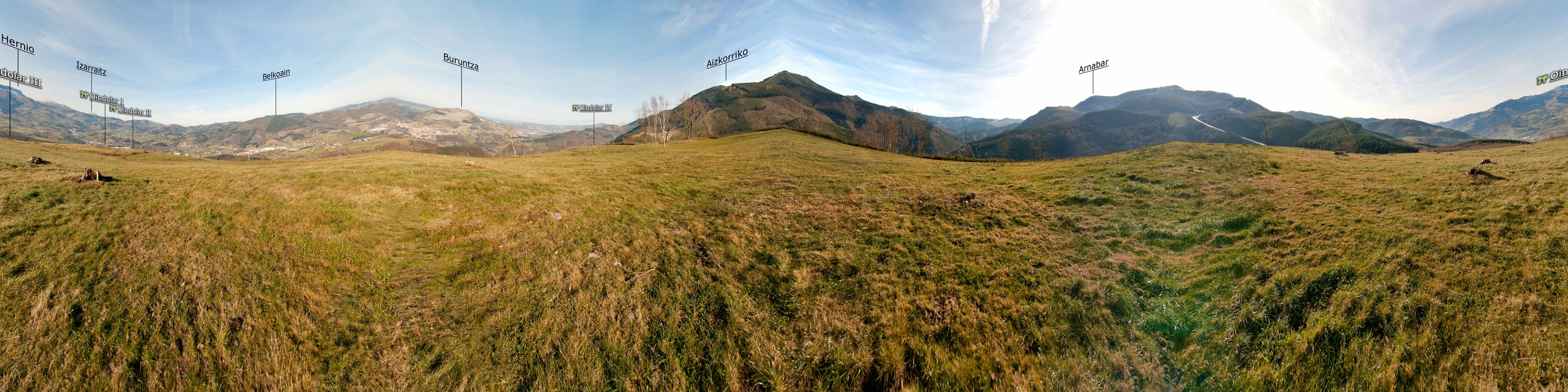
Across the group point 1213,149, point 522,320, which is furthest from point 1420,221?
point 522,320

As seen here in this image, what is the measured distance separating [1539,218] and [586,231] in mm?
20762

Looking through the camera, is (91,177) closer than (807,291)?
No

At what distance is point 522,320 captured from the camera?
25.4 feet

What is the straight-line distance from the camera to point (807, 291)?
8641mm

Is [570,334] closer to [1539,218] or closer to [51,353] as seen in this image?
[51,353]

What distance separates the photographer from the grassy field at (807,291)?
20.2 feet

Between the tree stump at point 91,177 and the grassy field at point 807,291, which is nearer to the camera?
the grassy field at point 807,291

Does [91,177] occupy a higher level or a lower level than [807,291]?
higher

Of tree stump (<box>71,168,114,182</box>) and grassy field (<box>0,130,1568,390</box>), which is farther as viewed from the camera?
tree stump (<box>71,168,114,182</box>)

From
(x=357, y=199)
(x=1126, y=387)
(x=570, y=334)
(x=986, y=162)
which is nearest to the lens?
(x=1126, y=387)

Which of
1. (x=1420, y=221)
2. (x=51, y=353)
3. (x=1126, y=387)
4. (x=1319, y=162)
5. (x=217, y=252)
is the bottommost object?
(x=1126, y=387)

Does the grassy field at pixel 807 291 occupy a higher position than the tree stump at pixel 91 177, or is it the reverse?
the tree stump at pixel 91 177

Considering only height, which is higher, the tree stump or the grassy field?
the tree stump

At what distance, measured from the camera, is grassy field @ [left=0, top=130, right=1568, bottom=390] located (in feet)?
20.2
